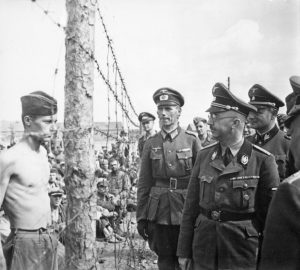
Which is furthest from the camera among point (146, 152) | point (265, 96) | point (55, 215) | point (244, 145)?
point (55, 215)

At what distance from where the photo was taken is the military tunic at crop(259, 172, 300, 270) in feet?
4.39

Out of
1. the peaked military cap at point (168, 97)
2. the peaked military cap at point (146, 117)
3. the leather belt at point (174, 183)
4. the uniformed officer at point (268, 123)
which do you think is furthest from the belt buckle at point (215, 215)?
the peaked military cap at point (146, 117)

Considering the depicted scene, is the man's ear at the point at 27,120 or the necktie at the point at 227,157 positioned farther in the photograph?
the necktie at the point at 227,157

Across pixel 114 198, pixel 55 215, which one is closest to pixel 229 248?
pixel 55 215

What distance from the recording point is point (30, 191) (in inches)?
116

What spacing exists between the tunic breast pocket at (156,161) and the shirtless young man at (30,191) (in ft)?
5.71

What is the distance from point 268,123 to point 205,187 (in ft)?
5.25

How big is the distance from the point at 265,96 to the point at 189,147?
3.40 ft

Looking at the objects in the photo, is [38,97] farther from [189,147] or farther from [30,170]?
[189,147]

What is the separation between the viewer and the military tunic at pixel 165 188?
4.55 m

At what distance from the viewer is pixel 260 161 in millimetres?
3285

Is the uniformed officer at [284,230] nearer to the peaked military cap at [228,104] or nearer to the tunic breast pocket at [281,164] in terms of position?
the peaked military cap at [228,104]

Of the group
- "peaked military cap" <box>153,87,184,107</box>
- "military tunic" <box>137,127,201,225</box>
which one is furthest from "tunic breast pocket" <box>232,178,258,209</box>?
"peaked military cap" <box>153,87,184,107</box>

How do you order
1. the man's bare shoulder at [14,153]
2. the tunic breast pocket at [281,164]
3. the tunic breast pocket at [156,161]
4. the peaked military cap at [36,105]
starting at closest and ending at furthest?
the man's bare shoulder at [14,153]
the peaked military cap at [36,105]
the tunic breast pocket at [281,164]
the tunic breast pocket at [156,161]
